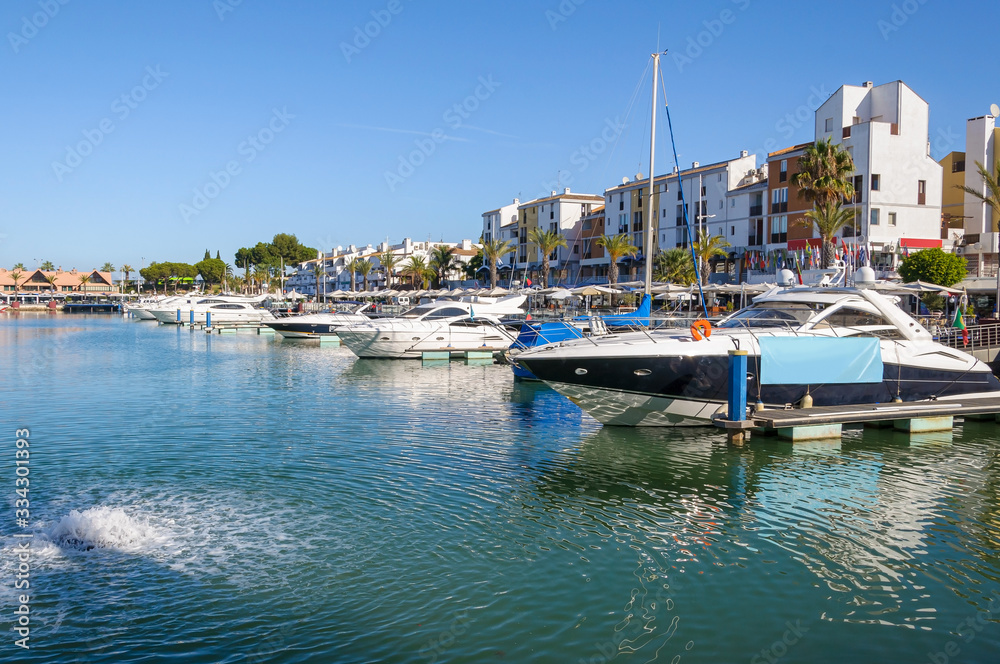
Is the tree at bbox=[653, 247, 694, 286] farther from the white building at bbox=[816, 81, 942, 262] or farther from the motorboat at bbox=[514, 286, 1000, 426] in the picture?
the motorboat at bbox=[514, 286, 1000, 426]

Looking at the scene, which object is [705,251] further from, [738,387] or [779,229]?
[738,387]

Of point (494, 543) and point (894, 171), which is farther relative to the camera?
point (894, 171)

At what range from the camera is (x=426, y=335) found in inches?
1444

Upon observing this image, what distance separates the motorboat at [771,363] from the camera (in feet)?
55.2

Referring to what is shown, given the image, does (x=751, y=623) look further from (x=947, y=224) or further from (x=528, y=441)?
(x=947, y=224)

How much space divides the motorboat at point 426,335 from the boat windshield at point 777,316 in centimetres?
1829

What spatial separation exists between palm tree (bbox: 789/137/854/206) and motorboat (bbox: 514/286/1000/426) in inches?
979

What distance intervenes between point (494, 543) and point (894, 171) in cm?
5255

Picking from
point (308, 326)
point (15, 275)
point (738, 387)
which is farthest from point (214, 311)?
point (15, 275)

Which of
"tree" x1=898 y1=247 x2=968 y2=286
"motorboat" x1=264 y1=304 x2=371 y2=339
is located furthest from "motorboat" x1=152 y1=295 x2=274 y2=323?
"tree" x1=898 y1=247 x2=968 y2=286

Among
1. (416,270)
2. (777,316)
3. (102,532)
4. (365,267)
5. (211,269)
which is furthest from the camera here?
(211,269)

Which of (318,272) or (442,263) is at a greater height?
(442,263)

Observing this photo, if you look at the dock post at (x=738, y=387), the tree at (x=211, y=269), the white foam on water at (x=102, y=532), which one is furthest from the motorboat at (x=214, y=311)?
the tree at (x=211, y=269)

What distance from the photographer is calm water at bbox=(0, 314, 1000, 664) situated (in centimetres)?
760
